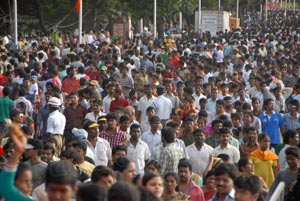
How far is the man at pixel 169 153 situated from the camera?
12.0 m

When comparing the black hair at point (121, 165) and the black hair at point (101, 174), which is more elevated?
the black hair at point (101, 174)

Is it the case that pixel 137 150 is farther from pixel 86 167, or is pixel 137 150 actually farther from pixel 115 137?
pixel 86 167

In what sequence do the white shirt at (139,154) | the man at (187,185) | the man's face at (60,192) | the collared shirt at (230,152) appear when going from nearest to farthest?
1. the man's face at (60,192)
2. the man at (187,185)
3. the collared shirt at (230,152)
4. the white shirt at (139,154)

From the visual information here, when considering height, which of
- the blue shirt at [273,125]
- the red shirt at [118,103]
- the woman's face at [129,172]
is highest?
the woman's face at [129,172]

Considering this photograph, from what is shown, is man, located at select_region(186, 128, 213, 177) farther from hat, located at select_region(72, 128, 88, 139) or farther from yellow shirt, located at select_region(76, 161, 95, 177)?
yellow shirt, located at select_region(76, 161, 95, 177)

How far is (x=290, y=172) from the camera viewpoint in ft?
33.6

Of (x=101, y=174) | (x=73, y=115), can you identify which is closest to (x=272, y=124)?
(x=73, y=115)

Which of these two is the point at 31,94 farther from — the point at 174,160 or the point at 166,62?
the point at 166,62

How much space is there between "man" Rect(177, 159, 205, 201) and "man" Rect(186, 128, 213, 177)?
6.65ft

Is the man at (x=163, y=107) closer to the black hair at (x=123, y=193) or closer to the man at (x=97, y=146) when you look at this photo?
the man at (x=97, y=146)

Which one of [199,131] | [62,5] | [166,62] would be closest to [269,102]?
[199,131]

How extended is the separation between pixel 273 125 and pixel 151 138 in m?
2.63

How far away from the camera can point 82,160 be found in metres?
10.9

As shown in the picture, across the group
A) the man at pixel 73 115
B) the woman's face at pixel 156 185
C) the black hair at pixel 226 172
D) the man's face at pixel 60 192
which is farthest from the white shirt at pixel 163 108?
the man's face at pixel 60 192
